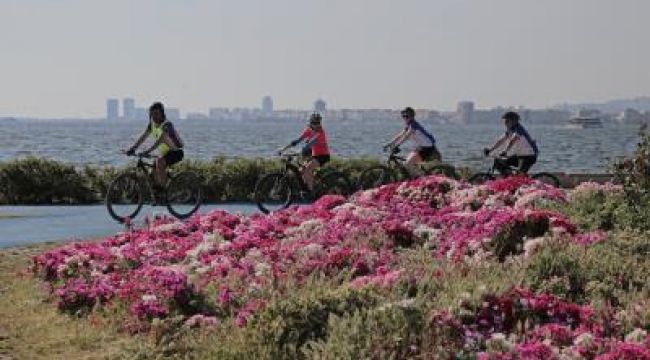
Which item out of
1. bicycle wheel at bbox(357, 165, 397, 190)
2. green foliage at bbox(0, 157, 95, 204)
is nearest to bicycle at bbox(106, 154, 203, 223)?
green foliage at bbox(0, 157, 95, 204)

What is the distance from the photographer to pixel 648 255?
10.1 meters

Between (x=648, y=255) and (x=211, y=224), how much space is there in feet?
21.9

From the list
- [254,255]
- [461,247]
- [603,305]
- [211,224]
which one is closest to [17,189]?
[211,224]

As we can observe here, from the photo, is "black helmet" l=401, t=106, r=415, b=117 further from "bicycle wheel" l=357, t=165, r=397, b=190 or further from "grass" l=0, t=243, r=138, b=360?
"grass" l=0, t=243, r=138, b=360

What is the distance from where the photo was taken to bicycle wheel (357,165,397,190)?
2216cm

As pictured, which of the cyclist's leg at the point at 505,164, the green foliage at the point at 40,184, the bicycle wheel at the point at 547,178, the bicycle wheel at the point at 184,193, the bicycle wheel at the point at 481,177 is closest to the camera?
the bicycle wheel at the point at 184,193

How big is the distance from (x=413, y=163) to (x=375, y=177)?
1255 millimetres

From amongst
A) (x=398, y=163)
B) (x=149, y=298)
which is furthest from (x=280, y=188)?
(x=149, y=298)

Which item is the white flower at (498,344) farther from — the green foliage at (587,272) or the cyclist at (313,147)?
the cyclist at (313,147)

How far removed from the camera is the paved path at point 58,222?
16.7 meters

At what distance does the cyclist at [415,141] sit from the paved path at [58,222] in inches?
141

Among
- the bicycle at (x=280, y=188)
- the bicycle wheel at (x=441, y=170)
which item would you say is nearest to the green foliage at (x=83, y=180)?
the bicycle wheel at (x=441, y=170)

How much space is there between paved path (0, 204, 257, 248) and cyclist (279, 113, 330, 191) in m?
2.00

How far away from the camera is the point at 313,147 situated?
19.6m
